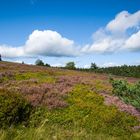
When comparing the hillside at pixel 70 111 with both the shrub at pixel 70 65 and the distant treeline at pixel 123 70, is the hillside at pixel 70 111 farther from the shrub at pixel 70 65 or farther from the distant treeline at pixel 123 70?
the shrub at pixel 70 65

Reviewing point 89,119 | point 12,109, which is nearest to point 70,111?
point 89,119

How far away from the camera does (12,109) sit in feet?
56.7

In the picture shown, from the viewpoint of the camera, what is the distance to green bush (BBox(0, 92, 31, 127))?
1670 centimetres

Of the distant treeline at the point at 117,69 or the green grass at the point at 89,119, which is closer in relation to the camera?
the green grass at the point at 89,119

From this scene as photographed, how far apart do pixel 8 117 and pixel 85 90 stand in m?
10.5

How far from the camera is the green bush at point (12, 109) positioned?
16703 mm

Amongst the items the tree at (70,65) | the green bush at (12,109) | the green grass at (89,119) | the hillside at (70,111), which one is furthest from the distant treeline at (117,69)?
the green bush at (12,109)

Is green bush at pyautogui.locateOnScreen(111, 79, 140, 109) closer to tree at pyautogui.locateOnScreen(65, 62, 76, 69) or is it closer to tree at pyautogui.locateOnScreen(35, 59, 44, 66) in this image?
tree at pyautogui.locateOnScreen(35, 59, 44, 66)

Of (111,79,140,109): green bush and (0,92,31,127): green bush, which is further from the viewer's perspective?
(111,79,140,109): green bush

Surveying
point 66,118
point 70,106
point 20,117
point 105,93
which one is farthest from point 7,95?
point 105,93

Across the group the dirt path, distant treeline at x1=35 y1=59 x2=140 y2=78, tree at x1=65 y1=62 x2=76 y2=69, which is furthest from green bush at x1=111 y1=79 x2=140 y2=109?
tree at x1=65 y1=62 x2=76 y2=69

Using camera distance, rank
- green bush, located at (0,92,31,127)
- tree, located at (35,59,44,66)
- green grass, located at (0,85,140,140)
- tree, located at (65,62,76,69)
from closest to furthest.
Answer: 1. green bush, located at (0,92,31,127)
2. green grass, located at (0,85,140,140)
3. tree, located at (35,59,44,66)
4. tree, located at (65,62,76,69)

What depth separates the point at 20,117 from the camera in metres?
17.9

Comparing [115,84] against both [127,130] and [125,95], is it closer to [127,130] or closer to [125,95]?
[125,95]
